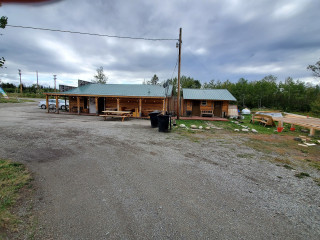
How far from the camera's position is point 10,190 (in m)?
2.53

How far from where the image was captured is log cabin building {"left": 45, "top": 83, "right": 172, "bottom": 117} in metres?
15.5

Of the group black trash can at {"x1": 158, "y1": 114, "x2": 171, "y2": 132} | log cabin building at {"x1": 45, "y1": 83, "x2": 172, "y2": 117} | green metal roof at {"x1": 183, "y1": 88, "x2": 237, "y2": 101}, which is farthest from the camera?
green metal roof at {"x1": 183, "y1": 88, "x2": 237, "y2": 101}

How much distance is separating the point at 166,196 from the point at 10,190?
263cm

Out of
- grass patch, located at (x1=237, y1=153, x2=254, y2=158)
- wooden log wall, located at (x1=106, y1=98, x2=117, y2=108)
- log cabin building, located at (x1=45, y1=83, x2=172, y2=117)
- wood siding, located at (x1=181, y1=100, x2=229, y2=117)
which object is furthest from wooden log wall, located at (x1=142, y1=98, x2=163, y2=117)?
grass patch, located at (x1=237, y1=153, x2=254, y2=158)

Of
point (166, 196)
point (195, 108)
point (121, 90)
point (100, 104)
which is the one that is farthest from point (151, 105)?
point (166, 196)

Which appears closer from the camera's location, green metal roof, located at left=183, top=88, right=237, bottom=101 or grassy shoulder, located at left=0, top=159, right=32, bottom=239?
grassy shoulder, located at left=0, top=159, right=32, bottom=239

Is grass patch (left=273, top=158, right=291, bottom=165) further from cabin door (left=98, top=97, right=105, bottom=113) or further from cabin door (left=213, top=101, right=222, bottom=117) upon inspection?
cabin door (left=98, top=97, right=105, bottom=113)

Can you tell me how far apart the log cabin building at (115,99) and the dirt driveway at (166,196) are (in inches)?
443

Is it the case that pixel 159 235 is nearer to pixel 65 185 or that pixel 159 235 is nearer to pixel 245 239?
pixel 245 239

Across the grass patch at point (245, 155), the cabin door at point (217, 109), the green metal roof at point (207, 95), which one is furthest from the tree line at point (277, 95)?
the grass patch at point (245, 155)

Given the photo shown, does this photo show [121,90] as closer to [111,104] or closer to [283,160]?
[111,104]

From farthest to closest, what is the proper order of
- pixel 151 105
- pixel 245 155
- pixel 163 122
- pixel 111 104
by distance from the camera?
pixel 111 104, pixel 151 105, pixel 163 122, pixel 245 155

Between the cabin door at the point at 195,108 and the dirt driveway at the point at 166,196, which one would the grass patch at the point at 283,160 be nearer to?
the dirt driveway at the point at 166,196

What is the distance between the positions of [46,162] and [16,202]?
1.73 metres
